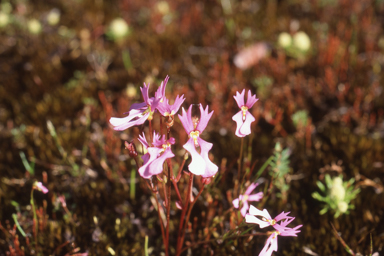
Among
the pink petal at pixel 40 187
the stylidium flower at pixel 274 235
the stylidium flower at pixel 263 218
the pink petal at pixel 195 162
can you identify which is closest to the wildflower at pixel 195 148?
the pink petal at pixel 195 162

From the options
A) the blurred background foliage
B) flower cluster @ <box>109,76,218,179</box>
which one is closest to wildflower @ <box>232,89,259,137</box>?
flower cluster @ <box>109,76,218,179</box>

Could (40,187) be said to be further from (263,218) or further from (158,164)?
(263,218)

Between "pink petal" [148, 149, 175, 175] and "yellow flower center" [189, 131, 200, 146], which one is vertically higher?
"yellow flower center" [189, 131, 200, 146]

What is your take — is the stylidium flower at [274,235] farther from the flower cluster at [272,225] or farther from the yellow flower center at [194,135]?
the yellow flower center at [194,135]

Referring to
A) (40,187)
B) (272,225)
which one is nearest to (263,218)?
(272,225)

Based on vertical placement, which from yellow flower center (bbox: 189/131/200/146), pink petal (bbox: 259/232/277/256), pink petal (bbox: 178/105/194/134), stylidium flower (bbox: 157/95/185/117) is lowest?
pink petal (bbox: 259/232/277/256)

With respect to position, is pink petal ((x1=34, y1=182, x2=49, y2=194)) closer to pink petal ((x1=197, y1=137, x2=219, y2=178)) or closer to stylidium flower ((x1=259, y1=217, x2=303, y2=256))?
pink petal ((x1=197, y1=137, x2=219, y2=178))
